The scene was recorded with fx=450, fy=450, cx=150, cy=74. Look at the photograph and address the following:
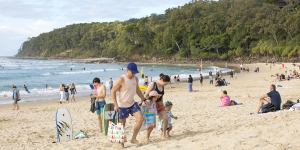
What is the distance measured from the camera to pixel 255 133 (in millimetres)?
7461

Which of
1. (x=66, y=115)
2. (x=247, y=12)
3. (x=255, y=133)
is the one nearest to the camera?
(x=255, y=133)

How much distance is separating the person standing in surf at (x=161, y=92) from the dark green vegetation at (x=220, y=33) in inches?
2741

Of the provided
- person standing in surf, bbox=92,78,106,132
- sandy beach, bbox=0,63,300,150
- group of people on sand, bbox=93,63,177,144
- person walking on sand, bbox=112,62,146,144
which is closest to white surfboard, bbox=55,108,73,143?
sandy beach, bbox=0,63,300,150

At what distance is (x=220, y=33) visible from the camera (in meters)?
99.5

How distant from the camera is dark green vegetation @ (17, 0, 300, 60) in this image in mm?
81938

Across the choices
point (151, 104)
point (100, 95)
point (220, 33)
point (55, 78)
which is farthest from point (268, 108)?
point (220, 33)

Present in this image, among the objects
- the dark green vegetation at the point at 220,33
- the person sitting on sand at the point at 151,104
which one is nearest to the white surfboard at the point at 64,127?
the person sitting on sand at the point at 151,104

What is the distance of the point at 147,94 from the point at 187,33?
3962 inches

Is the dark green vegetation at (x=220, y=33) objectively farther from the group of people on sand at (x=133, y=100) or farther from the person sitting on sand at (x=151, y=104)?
the person sitting on sand at (x=151, y=104)

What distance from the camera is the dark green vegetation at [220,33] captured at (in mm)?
81938

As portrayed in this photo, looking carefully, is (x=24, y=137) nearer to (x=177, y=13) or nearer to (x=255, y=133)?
(x=255, y=133)

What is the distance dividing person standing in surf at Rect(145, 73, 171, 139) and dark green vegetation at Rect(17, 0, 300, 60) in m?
69.6

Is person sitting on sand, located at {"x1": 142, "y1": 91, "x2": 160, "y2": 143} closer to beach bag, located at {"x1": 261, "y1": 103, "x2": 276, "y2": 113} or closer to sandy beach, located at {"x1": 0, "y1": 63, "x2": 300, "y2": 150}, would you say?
sandy beach, located at {"x1": 0, "y1": 63, "x2": 300, "y2": 150}

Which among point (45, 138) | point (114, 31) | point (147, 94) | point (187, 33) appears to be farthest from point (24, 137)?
point (114, 31)
